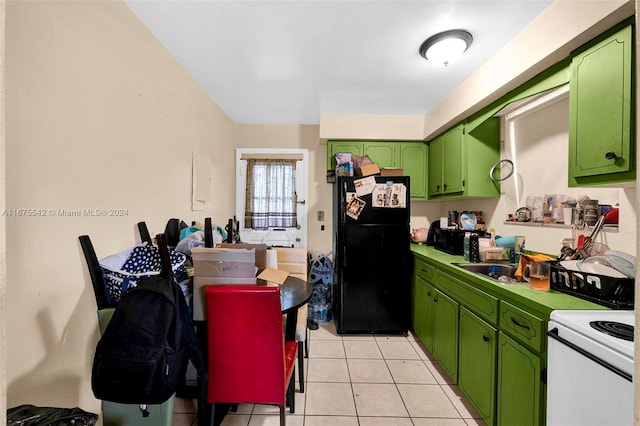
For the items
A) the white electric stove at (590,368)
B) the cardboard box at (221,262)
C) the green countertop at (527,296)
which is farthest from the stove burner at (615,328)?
the cardboard box at (221,262)

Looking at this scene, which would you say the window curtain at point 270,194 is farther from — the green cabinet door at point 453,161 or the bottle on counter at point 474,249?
the bottle on counter at point 474,249

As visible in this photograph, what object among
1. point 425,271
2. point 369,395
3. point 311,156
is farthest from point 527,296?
point 311,156

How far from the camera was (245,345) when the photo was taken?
136 cm

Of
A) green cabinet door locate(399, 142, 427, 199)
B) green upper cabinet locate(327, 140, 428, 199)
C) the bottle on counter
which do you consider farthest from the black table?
green cabinet door locate(399, 142, 427, 199)

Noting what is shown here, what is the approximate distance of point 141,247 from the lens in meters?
1.42

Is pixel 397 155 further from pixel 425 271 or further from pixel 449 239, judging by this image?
pixel 425 271

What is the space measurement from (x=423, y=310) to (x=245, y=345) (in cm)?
186

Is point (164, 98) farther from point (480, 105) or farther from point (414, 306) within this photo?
point (414, 306)

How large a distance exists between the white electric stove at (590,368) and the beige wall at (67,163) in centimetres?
212

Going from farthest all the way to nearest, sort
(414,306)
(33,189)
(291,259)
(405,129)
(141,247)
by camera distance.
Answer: (405,129) < (414,306) < (291,259) < (141,247) < (33,189)

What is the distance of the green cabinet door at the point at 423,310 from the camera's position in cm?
242

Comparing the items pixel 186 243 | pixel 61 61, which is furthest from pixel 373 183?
pixel 61 61

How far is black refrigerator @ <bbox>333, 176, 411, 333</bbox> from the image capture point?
2.81 metres

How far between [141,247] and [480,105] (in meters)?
2.79
